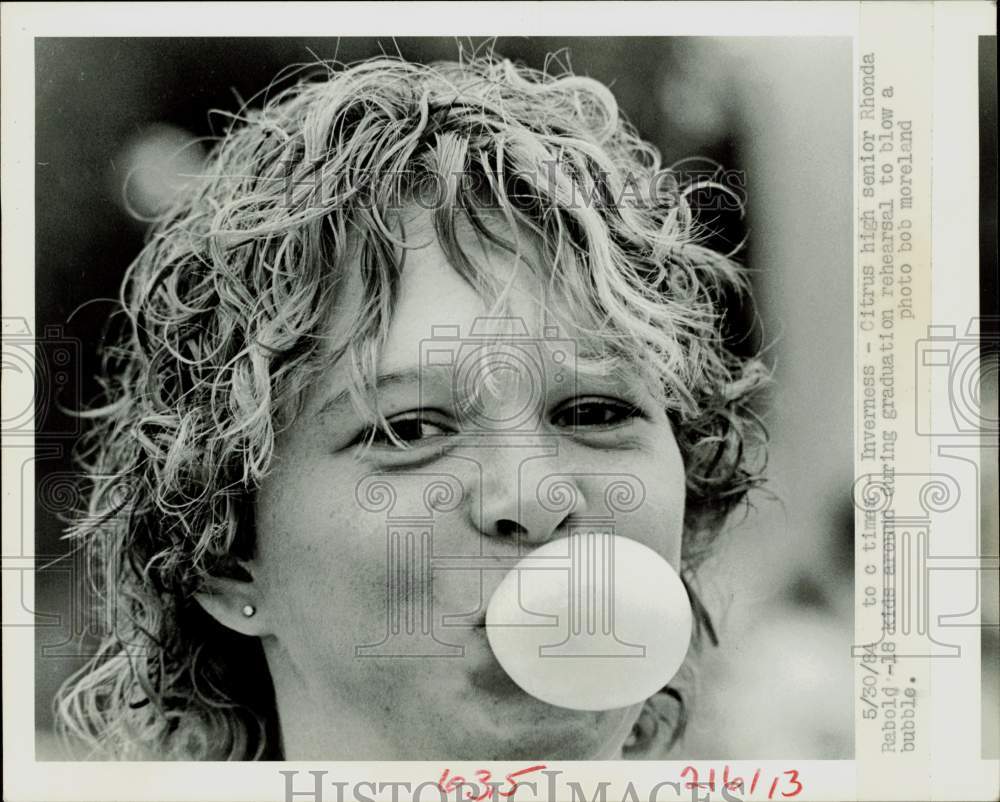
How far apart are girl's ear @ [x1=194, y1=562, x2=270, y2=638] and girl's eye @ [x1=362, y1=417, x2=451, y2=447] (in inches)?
8.7

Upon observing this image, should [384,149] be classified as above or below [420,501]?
above

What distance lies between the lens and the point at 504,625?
39.1 inches

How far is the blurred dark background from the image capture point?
104 cm

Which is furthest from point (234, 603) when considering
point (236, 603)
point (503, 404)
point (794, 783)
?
point (794, 783)

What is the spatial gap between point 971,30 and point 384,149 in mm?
736

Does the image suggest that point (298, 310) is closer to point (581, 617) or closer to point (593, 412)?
point (593, 412)

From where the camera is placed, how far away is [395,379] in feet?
3.22

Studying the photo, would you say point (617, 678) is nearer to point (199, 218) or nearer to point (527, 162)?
point (527, 162)

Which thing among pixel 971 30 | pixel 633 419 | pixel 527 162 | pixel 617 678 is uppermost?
pixel 971 30

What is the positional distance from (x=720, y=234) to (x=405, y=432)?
45 cm

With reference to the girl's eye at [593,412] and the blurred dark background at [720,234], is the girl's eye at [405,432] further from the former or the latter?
the blurred dark background at [720,234]

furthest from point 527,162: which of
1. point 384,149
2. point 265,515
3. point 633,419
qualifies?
point 265,515

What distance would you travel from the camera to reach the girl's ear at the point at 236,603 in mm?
1016

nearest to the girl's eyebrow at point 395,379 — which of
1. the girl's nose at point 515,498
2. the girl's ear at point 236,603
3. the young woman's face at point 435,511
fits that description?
the young woman's face at point 435,511
